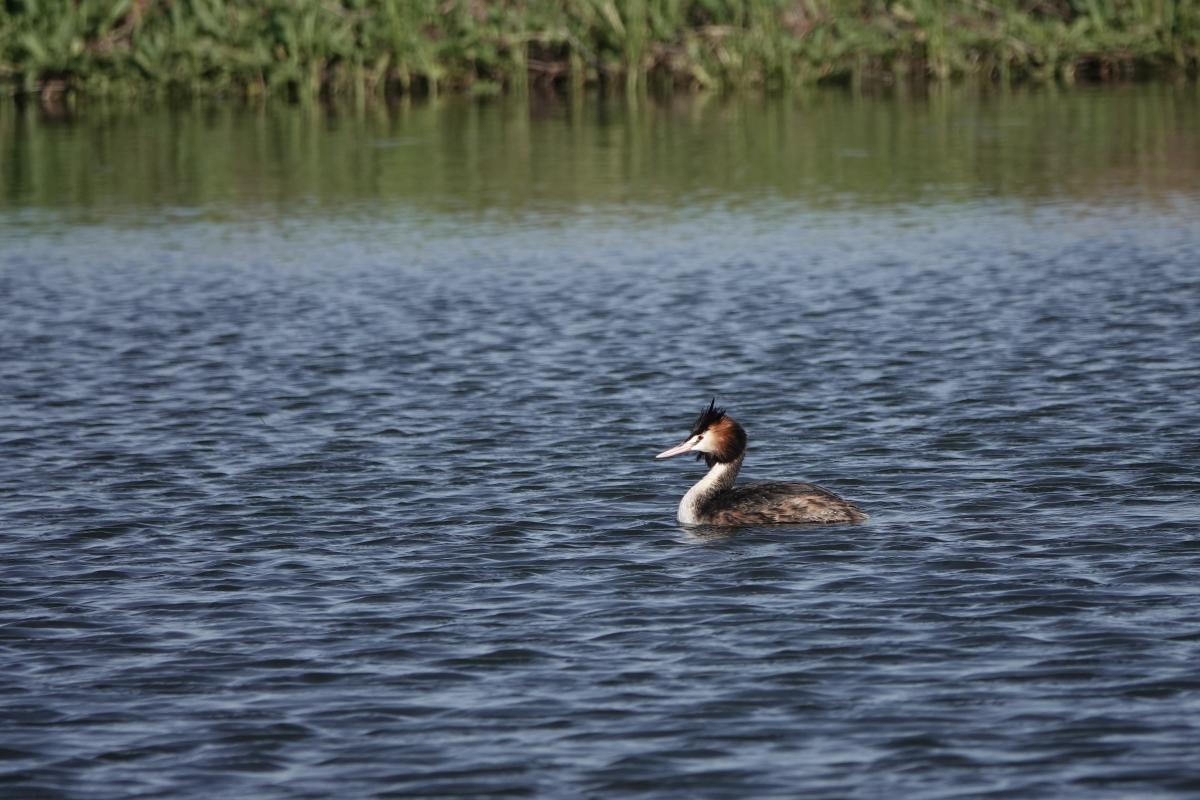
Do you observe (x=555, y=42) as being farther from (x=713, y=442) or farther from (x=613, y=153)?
(x=713, y=442)

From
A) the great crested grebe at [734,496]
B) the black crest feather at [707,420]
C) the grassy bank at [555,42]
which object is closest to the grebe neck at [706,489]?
the great crested grebe at [734,496]

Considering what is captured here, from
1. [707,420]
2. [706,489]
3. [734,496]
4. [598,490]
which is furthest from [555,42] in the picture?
[734,496]

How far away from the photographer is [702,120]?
120ft

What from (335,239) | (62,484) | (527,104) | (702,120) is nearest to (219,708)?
(62,484)

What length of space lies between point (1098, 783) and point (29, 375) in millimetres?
11542

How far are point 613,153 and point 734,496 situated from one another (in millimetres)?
20806

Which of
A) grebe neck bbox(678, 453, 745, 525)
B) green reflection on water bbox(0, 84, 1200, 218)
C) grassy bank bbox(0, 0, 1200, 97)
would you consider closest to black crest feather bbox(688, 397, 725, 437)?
grebe neck bbox(678, 453, 745, 525)

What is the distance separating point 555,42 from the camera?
42.3 meters

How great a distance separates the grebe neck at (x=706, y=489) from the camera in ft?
37.4

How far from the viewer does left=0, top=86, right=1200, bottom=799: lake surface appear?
26.2ft

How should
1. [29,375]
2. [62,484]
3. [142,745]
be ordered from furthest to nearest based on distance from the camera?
[29,375], [62,484], [142,745]

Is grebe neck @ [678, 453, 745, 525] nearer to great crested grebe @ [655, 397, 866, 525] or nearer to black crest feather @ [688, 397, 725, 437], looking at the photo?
great crested grebe @ [655, 397, 866, 525]

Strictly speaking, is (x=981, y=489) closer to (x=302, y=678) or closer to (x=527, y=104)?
(x=302, y=678)

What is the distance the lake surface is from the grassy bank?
42.6 feet
